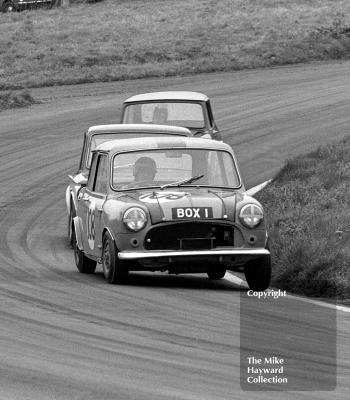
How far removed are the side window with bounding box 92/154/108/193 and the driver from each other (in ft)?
1.14

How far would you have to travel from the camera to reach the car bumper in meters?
11.7

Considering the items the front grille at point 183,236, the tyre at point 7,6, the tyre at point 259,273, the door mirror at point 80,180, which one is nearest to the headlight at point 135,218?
the front grille at point 183,236

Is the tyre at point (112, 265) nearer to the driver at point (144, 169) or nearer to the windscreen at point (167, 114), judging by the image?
the driver at point (144, 169)

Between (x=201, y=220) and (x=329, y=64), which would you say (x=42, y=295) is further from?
(x=329, y=64)

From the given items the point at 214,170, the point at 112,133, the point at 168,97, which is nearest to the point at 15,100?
the point at 168,97

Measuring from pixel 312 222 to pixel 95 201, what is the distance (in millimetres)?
2994

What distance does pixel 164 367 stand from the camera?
7.70 m

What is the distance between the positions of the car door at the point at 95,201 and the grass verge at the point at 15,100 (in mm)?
20581

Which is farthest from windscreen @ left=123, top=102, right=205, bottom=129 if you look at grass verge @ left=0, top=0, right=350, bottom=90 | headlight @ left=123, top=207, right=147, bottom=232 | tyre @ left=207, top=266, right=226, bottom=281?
grass verge @ left=0, top=0, right=350, bottom=90

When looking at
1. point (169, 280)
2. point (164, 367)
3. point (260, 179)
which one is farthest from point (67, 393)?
point (260, 179)

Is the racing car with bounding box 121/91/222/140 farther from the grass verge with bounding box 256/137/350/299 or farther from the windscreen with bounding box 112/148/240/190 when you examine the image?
the windscreen with bounding box 112/148/240/190

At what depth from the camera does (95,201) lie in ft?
42.5

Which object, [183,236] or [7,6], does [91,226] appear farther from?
[7,6]

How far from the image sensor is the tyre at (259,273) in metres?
11.8
